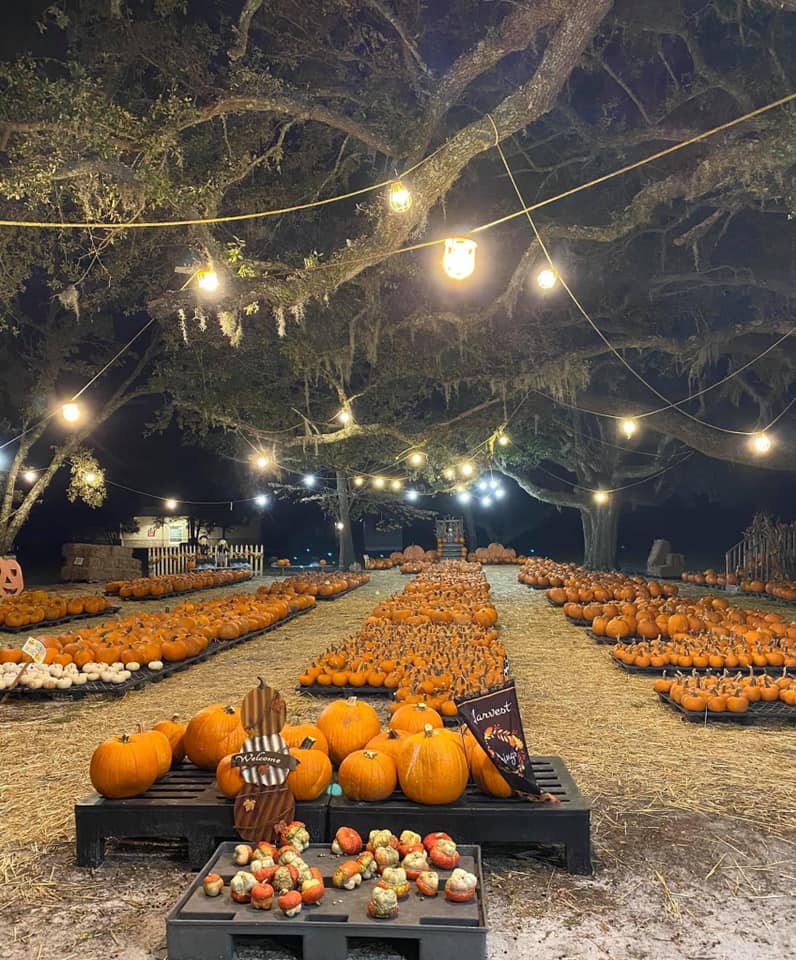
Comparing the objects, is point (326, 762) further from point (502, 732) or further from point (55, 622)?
point (55, 622)

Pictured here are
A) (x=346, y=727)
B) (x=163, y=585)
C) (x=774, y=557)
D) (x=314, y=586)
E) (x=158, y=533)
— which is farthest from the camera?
(x=158, y=533)

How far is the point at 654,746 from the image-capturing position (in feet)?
18.6

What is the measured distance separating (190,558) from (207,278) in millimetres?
16434

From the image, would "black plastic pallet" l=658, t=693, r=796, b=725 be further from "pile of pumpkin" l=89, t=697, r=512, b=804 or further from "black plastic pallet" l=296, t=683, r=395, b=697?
"pile of pumpkin" l=89, t=697, r=512, b=804

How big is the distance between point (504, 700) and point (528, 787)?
16.6 inches

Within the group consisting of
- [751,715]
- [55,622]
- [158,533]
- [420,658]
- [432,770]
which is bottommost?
[751,715]

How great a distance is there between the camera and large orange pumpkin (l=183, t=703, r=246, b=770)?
161 inches

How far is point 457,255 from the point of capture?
Answer: 852cm

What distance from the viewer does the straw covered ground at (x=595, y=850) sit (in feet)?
9.91

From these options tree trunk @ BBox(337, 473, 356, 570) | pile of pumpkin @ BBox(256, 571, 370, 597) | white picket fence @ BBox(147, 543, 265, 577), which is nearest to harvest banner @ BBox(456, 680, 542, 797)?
pile of pumpkin @ BBox(256, 571, 370, 597)

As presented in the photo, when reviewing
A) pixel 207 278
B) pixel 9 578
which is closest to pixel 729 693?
pixel 207 278

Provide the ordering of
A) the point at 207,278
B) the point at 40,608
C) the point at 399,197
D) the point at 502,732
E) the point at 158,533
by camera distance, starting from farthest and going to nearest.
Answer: the point at 158,533 → the point at 40,608 → the point at 207,278 → the point at 399,197 → the point at 502,732

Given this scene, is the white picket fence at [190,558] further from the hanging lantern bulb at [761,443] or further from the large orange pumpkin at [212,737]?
the large orange pumpkin at [212,737]

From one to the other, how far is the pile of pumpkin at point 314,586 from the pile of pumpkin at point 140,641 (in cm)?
383
